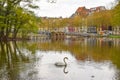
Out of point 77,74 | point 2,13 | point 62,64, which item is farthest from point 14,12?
point 77,74

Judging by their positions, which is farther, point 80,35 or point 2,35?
point 80,35

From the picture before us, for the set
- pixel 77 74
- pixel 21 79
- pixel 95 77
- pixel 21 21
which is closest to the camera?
pixel 21 79

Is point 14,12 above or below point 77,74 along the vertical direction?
above

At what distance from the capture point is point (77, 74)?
66.8 ft

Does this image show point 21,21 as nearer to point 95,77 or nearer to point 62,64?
point 62,64

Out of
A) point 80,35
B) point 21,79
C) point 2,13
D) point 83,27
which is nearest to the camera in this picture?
point 21,79

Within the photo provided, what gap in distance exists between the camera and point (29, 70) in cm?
2150

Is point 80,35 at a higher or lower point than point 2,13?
lower

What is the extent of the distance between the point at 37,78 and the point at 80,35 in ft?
318

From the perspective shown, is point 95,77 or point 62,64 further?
point 62,64

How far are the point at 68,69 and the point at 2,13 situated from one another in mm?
41799

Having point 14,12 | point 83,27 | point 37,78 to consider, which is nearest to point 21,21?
point 14,12

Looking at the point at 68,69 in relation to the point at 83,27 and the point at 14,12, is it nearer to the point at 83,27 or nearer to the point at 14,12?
the point at 14,12

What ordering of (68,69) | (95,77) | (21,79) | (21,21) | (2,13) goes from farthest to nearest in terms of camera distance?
(21,21) < (2,13) < (68,69) < (95,77) < (21,79)
